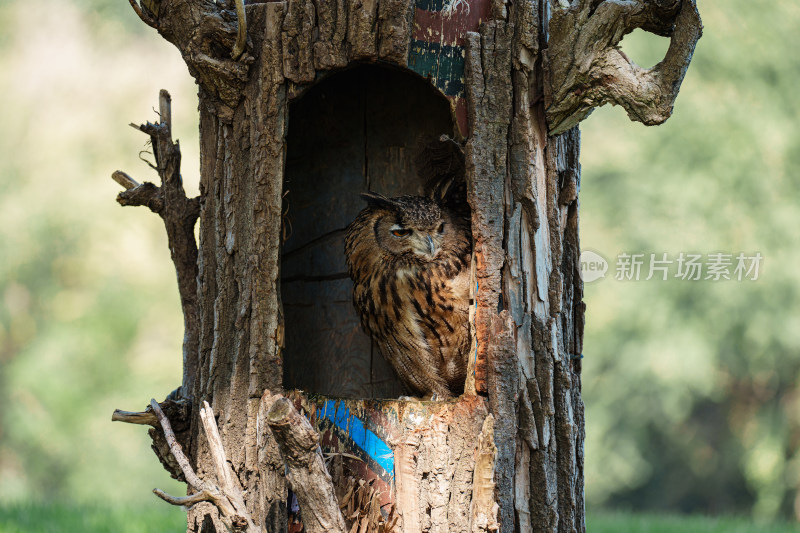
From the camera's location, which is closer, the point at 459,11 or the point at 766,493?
the point at 459,11

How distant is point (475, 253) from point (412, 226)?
56 centimetres

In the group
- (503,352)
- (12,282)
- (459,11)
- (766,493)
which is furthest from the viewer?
(12,282)

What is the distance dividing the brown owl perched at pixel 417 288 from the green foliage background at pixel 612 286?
5.48 meters

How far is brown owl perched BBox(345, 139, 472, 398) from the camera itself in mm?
2811

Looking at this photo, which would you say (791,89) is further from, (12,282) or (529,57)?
(12,282)

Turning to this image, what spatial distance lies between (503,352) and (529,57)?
90 cm

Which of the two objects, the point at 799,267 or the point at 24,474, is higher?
the point at 799,267

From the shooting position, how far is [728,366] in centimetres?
912

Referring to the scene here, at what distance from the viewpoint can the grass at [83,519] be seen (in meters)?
3.73

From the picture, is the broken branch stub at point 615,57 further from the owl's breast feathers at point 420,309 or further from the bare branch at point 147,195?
the bare branch at point 147,195

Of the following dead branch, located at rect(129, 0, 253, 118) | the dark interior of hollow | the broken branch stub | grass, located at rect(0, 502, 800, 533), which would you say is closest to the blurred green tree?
grass, located at rect(0, 502, 800, 533)

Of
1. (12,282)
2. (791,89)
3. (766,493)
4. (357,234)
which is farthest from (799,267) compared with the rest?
(12,282)

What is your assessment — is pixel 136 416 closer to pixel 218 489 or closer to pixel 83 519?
pixel 218 489

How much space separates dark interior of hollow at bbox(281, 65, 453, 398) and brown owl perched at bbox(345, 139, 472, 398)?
0.45m
